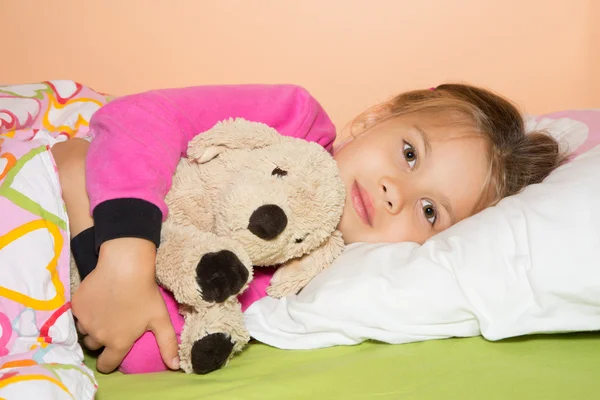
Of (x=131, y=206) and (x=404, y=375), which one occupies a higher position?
(x=131, y=206)

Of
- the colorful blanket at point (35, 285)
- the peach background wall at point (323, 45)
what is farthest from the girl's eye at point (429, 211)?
the peach background wall at point (323, 45)

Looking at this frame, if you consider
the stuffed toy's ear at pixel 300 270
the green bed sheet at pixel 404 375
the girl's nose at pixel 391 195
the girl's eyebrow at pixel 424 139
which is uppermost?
the girl's eyebrow at pixel 424 139

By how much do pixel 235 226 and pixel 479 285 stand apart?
33 centimetres

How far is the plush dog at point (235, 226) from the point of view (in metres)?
0.81

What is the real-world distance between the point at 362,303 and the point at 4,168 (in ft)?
1.72

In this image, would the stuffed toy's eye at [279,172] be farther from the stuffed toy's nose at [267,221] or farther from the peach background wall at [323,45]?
the peach background wall at [323,45]

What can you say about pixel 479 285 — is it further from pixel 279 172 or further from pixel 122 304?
pixel 122 304

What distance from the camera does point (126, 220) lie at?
0.89 meters

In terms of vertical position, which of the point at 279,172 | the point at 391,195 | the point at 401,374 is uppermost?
the point at 279,172

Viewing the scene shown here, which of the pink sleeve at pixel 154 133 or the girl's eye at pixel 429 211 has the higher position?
the pink sleeve at pixel 154 133

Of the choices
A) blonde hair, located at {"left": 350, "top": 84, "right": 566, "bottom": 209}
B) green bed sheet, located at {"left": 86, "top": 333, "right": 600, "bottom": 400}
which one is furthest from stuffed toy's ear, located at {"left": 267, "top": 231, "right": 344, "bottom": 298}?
blonde hair, located at {"left": 350, "top": 84, "right": 566, "bottom": 209}

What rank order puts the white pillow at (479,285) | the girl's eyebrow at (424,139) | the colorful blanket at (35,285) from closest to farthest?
the colorful blanket at (35,285) < the white pillow at (479,285) < the girl's eyebrow at (424,139)

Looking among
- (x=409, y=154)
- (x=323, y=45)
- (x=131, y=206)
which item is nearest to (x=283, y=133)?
(x=409, y=154)

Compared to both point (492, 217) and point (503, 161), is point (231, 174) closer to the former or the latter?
point (492, 217)
